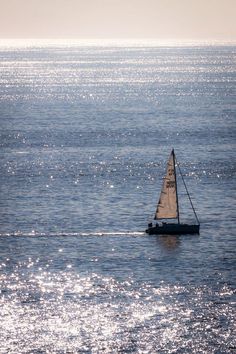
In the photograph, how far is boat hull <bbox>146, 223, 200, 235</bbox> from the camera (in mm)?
97125

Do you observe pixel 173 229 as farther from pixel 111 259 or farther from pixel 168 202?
pixel 111 259

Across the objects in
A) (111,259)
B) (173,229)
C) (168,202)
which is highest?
(168,202)

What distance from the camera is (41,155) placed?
160625 mm

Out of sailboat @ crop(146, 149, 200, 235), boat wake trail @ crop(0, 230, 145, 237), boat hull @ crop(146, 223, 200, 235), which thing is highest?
sailboat @ crop(146, 149, 200, 235)

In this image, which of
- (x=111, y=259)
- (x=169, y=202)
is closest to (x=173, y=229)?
(x=169, y=202)

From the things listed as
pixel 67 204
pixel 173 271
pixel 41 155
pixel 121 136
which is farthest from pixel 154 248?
pixel 121 136

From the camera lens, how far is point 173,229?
97.1 meters

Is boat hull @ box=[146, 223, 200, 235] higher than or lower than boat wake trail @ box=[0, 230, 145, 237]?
higher

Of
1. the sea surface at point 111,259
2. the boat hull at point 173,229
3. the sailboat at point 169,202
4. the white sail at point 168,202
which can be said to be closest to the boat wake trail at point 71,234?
the sea surface at point 111,259

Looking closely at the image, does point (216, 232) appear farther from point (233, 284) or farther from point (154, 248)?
point (233, 284)

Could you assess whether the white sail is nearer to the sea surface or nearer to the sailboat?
the sailboat

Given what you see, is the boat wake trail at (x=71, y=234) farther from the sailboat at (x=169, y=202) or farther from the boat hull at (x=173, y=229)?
the sailboat at (x=169, y=202)

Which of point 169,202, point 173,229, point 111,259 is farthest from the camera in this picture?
point 169,202

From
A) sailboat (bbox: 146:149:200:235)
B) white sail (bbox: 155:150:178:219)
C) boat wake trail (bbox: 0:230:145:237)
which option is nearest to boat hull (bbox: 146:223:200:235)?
sailboat (bbox: 146:149:200:235)
